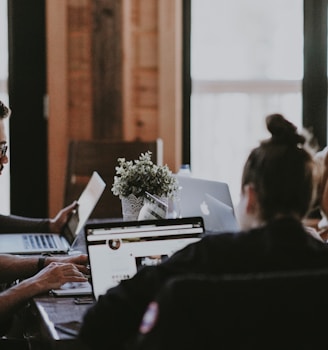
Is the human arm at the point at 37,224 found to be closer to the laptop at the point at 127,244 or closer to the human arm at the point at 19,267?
the human arm at the point at 19,267

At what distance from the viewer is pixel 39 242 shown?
10.1 ft

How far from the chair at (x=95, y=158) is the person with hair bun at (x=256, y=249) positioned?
8.61ft

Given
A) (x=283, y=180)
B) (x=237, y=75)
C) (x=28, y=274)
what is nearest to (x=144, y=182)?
(x=28, y=274)

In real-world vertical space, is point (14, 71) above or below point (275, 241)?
above

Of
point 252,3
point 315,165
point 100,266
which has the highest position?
point 252,3

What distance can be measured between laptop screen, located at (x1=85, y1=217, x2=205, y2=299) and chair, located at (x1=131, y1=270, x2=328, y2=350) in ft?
2.38

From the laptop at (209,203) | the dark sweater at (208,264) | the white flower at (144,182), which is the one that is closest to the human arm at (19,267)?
the white flower at (144,182)

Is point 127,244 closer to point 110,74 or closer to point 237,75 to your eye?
point 110,74

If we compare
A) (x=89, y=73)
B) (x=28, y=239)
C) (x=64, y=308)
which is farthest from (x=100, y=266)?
(x=89, y=73)

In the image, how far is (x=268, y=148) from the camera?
1461 mm

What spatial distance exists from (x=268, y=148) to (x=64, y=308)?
2.62 feet

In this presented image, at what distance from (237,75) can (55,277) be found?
10.1 ft

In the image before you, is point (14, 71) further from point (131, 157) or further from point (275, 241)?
point (275, 241)

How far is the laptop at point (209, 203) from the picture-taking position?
8.82 feet
